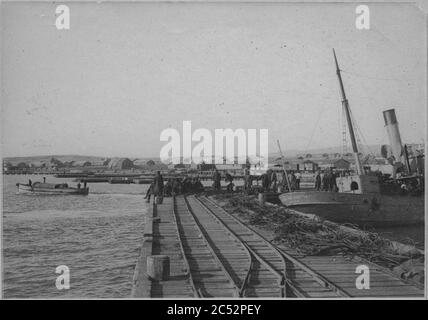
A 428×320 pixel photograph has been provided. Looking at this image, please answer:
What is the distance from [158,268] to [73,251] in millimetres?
10463

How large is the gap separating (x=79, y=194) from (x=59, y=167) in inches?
2866

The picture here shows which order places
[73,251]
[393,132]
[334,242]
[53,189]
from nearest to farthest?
[334,242] < [73,251] < [393,132] < [53,189]

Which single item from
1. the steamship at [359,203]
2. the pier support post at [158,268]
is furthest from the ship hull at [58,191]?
the pier support post at [158,268]

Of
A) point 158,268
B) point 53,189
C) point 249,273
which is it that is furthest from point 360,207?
point 53,189

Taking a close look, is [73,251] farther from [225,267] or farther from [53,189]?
[53,189]

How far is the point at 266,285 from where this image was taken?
27.8 feet

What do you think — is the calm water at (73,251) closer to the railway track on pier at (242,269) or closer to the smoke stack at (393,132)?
the railway track on pier at (242,269)

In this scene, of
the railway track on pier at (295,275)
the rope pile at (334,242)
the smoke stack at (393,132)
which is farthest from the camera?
the smoke stack at (393,132)

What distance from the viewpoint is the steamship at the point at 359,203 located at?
20.2 m

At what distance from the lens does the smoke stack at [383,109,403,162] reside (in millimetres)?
23406

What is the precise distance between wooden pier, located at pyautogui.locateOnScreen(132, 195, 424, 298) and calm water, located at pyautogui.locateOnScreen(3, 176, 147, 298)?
230 centimetres

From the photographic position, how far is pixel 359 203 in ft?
66.6
